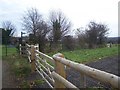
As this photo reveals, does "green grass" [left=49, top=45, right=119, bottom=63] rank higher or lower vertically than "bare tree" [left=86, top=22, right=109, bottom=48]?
lower

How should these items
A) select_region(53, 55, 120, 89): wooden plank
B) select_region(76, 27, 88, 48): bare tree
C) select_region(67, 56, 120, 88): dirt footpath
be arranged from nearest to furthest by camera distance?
select_region(53, 55, 120, 89): wooden plank → select_region(67, 56, 120, 88): dirt footpath → select_region(76, 27, 88, 48): bare tree

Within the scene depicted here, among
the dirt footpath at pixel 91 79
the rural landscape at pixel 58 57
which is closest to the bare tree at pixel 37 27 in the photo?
the rural landscape at pixel 58 57

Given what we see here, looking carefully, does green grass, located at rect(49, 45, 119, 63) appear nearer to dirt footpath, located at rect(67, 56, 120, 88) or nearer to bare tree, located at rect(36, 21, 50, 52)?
dirt footpath, located at rect(67, 56, 120, 88)

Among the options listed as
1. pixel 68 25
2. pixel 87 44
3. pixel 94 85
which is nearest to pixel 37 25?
pixel 87 44

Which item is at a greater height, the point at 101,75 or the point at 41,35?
the point at 41,35

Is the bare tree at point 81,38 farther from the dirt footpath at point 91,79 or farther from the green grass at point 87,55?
the dirt footpath at point 91,79

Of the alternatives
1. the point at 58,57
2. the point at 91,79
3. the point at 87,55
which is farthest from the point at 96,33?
the point at 58,57

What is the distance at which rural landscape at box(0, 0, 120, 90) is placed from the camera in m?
4.74

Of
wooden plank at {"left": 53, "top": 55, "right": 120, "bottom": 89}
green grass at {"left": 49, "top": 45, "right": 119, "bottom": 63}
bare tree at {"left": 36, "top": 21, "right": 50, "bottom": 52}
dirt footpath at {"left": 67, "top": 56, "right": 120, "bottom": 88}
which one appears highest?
bare tree at {"left": 36, "top": 21, "right": 50, "bottom": 52}

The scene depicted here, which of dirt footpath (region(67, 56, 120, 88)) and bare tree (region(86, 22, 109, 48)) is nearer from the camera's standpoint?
dirt footpath (region(67, 56, 120, 88))

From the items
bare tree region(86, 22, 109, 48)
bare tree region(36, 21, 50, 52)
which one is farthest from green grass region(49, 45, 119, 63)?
bare tree region(86, 22, 109, 48)

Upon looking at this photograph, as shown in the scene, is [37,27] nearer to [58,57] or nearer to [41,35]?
[41,35]

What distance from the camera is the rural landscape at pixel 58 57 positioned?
4735 millimetres

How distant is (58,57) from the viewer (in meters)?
5.27
